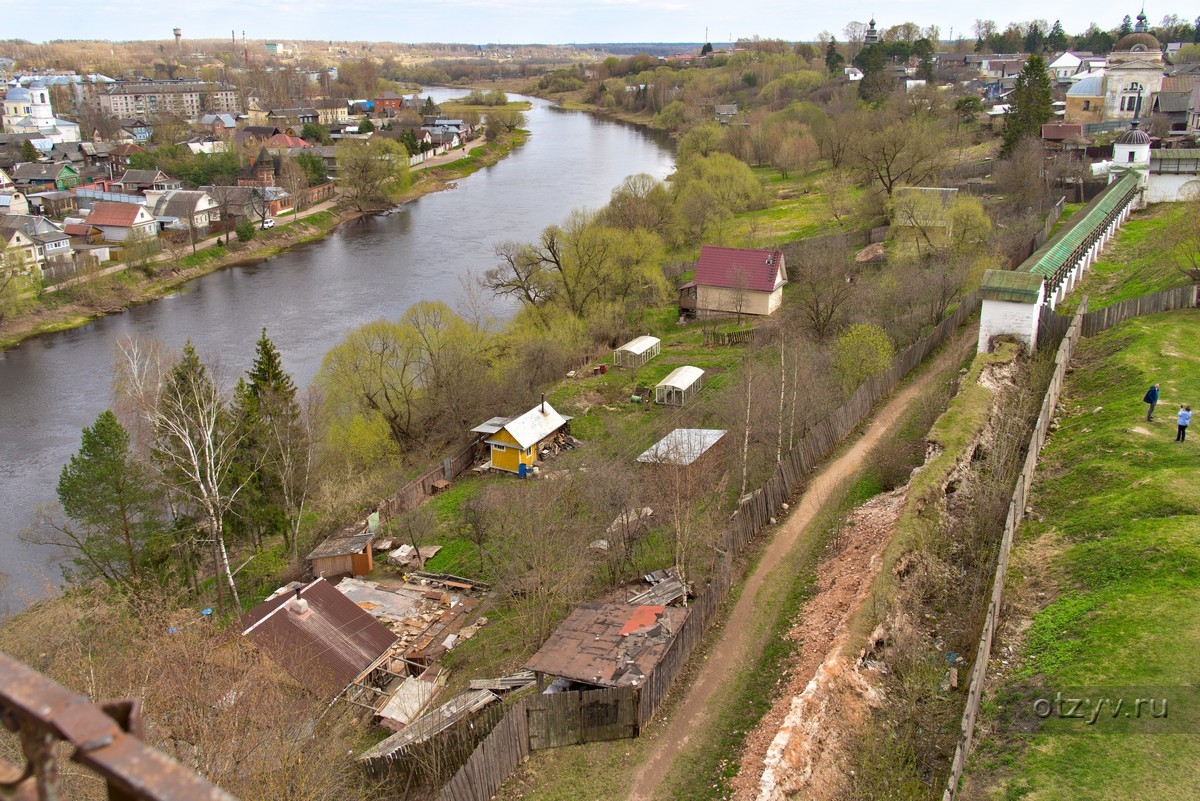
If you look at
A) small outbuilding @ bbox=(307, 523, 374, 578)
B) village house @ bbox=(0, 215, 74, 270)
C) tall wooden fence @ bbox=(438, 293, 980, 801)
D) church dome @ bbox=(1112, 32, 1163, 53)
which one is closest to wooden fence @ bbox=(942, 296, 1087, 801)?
tall wooden fence @ bbox=(438, 293, 980, 801)

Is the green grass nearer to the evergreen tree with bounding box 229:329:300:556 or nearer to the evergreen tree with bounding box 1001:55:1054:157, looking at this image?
the evergreen tree with bounding box 1001:55:1054:157

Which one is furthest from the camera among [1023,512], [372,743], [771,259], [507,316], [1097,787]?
[507,316]

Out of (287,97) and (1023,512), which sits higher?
(287,97)

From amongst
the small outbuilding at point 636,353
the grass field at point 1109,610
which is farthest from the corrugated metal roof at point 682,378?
the grass field at point 1109,610

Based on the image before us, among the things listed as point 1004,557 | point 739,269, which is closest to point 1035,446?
point 1004,557

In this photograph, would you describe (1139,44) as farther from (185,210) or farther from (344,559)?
(344,559)

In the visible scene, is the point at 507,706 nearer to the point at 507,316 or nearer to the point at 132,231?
the point at 507,316

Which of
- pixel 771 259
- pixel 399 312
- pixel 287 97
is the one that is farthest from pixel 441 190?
pixel 287 97
